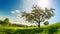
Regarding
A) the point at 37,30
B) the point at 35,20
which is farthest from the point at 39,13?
the point at 37,30

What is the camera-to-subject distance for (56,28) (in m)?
2.07

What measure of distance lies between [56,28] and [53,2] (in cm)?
38

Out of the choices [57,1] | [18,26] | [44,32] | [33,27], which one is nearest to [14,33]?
[18,26]

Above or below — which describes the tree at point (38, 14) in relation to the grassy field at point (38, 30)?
above

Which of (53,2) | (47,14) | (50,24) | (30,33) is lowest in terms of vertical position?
(30,33)

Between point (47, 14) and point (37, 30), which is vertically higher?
point (47, 14)

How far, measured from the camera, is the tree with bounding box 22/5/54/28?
204 cm

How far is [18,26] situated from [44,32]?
378mm

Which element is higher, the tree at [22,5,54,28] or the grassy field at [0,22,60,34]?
the tree at [22,5,54,28]

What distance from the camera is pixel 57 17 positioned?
2.10 metres

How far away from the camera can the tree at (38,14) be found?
6.68ft

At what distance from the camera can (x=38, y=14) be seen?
2033 millimetres

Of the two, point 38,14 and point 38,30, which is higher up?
point 38,14

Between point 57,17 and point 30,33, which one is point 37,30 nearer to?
point 30,33
